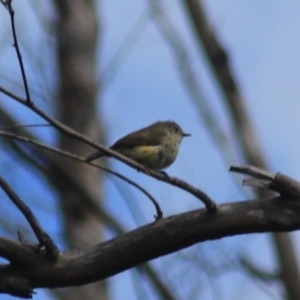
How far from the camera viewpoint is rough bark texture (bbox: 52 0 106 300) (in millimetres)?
7598

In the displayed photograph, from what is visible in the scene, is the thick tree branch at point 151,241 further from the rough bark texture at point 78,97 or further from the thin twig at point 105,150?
the rough bark texture at point 78,97

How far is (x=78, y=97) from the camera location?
26.9 feet

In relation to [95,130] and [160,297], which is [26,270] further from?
[95,130]

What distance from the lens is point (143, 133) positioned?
580 cm

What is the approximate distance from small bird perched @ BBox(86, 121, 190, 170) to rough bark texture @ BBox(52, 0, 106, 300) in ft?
5.78

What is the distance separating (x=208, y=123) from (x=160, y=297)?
1.43 metres

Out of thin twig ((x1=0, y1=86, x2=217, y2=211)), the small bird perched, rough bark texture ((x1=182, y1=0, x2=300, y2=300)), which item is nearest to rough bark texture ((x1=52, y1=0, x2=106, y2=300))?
the small bird perched

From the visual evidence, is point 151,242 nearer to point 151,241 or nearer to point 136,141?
point 151,241

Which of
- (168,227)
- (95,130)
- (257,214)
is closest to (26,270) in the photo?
(168,227)

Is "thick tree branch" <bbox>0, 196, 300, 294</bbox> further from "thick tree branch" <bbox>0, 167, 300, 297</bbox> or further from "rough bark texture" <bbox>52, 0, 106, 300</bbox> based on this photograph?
"rough bark texture" <bbox>52, 0, 106, 300</bbox>

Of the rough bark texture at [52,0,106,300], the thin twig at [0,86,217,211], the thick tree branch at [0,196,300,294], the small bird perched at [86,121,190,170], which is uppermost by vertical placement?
the rough bark texture at [52,0,106,300]

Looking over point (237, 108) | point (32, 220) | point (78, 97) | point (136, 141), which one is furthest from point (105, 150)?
point (78, 97)

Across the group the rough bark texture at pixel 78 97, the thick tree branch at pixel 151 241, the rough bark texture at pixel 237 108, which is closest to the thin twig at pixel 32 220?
the thick tree branch at pixel 151 241

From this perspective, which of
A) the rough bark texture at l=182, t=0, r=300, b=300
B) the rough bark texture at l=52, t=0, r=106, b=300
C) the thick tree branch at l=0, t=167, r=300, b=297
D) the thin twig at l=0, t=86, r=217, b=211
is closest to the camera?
the thin twig at l=0, t=86, r=217, b=211
